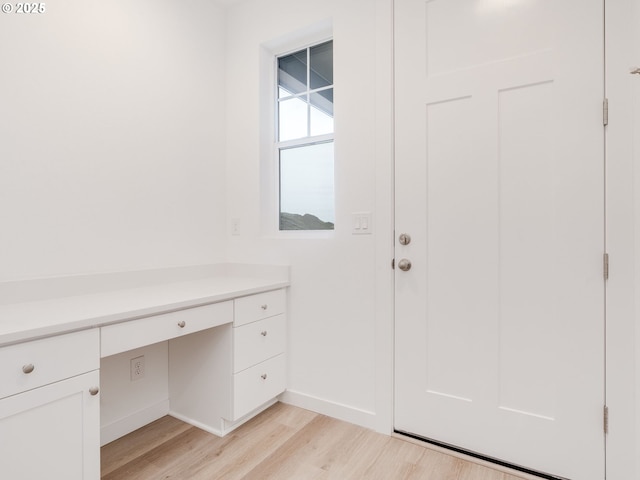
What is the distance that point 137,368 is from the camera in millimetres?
2006

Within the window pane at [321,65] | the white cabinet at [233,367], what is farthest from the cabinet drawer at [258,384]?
the window pane at [321,65]

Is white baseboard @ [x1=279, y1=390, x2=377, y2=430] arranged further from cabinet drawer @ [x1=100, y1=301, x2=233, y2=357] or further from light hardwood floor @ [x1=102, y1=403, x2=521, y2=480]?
cabinet drawer @ [x1=100, y1=301, x2=233, y2=357]

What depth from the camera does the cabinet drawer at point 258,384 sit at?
1906 mm

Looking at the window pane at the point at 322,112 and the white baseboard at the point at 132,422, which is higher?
the window pane at the point at 322,112

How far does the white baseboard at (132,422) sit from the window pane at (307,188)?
1301mm

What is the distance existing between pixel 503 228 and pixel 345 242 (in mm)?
799

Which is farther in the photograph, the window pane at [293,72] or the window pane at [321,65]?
the window pane at [293,72]

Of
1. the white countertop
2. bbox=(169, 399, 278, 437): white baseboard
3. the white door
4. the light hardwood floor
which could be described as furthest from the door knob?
bbox=(169, 399, 278, 437): white baseboard

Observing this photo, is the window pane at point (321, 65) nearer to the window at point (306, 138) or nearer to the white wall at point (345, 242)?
the window at point (306, 138)

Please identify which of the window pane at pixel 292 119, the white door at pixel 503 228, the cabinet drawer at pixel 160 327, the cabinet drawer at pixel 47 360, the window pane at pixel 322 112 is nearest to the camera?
the cabinet drawer at pixel 47 360

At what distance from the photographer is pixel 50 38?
168 centimetres

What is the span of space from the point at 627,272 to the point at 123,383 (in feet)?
7.81

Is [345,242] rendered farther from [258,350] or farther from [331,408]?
[331,408]

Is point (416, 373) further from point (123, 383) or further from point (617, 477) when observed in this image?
point (123, 383)
